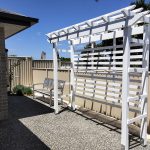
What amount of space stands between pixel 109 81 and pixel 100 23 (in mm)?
2060

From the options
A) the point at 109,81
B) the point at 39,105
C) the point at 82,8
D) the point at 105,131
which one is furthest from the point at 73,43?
the point at 82,8

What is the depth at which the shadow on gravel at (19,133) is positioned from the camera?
4618mm

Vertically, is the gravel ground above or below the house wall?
below

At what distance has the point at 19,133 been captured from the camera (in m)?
5.36

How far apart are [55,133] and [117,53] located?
8.50ft

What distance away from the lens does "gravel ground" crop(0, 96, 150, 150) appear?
462 centimetres

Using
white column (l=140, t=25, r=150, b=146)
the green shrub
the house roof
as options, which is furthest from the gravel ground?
the green shrub

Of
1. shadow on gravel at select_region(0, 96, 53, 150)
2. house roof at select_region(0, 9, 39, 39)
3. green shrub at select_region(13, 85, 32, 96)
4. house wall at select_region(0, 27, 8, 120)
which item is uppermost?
house roof at select_region(0, 9, 39, 39)

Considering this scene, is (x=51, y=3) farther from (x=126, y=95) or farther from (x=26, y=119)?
(x=126, y=95)

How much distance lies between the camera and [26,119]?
6570mm

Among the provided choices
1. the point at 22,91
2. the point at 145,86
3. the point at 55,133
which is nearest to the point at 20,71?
the point at 22,91

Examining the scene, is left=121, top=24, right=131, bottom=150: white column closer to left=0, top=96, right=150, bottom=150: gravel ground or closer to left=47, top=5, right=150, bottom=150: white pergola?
left=47, top=5, right=150, bottom=150: white pergola

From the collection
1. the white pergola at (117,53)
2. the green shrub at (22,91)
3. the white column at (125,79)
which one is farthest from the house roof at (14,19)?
the green shrub at (22,91)

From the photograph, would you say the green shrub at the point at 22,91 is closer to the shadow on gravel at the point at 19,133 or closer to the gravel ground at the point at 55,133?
the shadow on gravel at the point at 19,133
